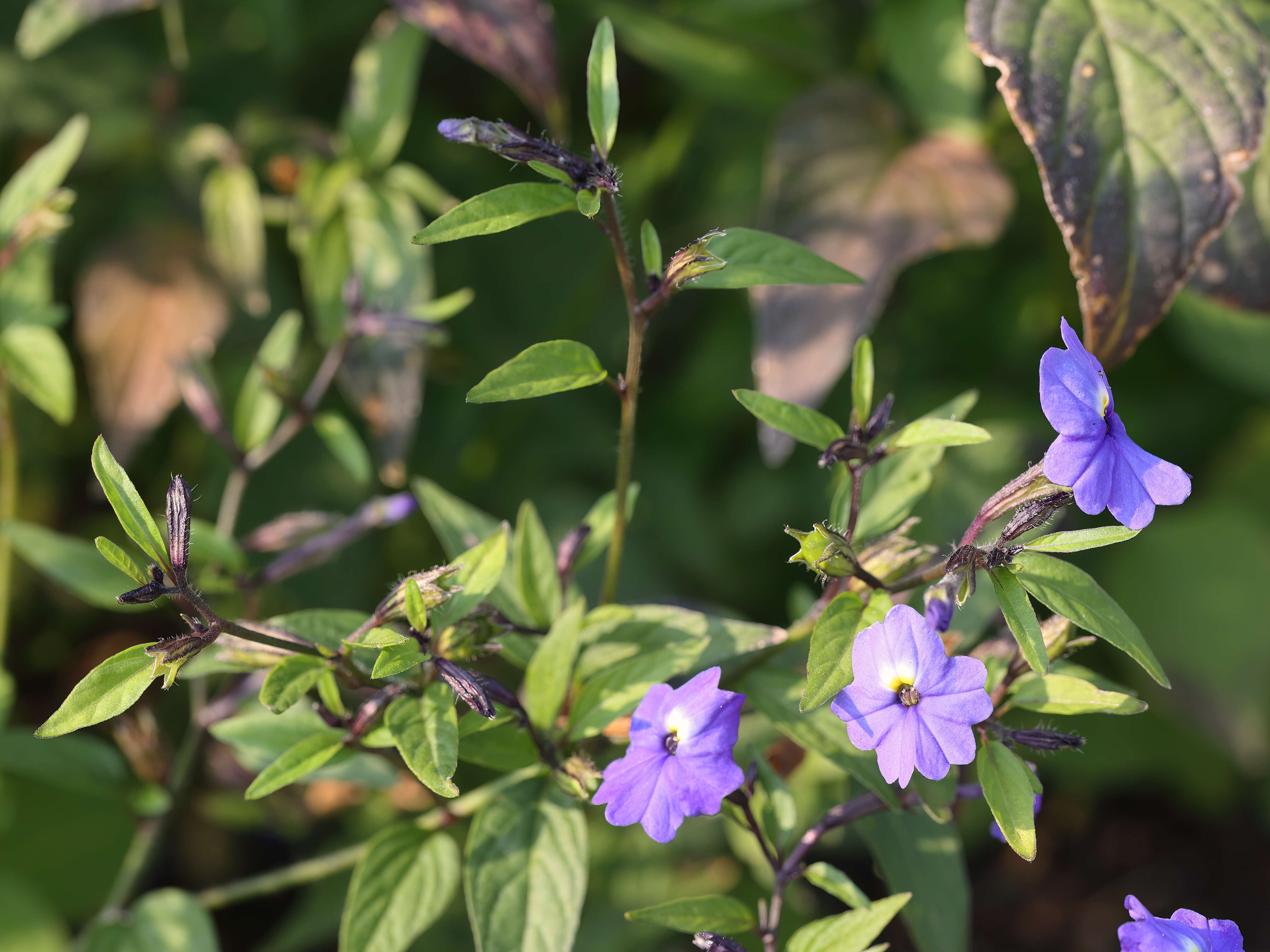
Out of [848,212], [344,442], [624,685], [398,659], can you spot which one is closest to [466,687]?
[398,659]

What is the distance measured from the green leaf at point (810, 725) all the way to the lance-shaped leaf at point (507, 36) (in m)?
0.72

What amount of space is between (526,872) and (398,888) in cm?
12

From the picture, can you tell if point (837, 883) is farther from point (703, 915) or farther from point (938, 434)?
point (938, 434)

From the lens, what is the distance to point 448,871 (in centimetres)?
84

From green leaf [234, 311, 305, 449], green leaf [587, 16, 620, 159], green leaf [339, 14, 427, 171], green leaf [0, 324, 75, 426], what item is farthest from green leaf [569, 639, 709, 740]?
green leaf [339, 14, 427, 171]

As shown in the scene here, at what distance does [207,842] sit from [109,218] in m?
0.97

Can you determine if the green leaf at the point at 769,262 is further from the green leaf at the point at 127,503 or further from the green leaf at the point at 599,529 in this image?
the green leaf at the point at 127,503

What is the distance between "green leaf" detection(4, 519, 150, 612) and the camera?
1000 millimetres

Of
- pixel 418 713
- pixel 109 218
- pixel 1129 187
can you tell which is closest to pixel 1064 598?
pixel 418 713

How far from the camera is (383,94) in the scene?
1353 millimetres

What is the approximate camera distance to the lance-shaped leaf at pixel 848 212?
3.91 feet

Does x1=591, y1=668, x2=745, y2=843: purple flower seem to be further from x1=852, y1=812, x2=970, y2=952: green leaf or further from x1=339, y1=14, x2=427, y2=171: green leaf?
x1=339, y1=14, x2=427, y2=171: green leaf

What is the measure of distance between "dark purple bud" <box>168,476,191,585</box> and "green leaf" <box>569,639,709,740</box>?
0.98 feet

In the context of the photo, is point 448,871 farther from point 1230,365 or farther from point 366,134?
point 1230,365
